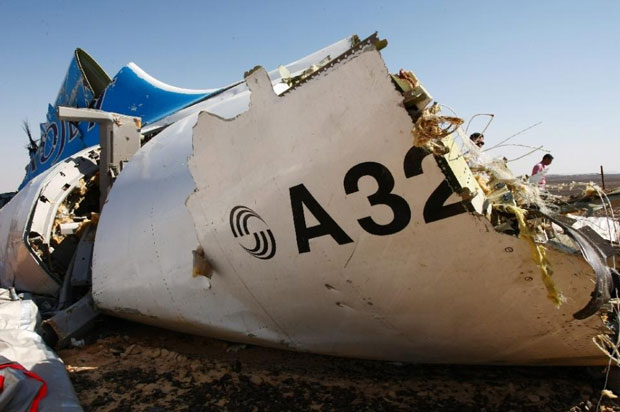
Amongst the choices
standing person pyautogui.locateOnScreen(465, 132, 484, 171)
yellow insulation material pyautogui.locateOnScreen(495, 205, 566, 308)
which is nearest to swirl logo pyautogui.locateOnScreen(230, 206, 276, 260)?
standing person pyautogui.locateOnScreen(465, 132, 484, 171)

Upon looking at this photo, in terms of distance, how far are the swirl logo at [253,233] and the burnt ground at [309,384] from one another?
102 centimetres

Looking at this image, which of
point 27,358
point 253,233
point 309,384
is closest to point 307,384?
point 309,384

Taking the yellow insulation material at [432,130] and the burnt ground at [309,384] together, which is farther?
the burnt ground at [309,384]

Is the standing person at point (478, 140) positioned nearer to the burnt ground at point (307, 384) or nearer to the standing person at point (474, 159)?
the standing person at point (474, 159)

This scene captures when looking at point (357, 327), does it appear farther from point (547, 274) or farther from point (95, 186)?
point (95, 186)

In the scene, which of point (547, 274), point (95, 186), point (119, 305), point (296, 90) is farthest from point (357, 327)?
point (95, 186)

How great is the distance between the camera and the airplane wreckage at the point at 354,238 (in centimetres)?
213

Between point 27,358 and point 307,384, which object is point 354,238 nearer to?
point 307,384

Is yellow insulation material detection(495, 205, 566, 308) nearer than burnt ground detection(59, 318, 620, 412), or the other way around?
yellow insulation material detection(495, 205, 566, 308)

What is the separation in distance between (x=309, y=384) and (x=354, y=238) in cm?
133

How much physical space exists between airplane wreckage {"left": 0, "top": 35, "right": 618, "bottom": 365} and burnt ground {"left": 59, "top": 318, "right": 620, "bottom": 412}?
0.25 meters

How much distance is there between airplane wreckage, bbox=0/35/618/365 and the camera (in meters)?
2.13

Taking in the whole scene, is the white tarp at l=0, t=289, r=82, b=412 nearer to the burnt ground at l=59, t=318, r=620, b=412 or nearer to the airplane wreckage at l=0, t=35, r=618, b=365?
the burnt ground at l=59, t=318, r=620, b=412

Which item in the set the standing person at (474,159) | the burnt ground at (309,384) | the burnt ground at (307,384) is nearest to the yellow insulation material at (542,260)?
the standing person at (474,159)
